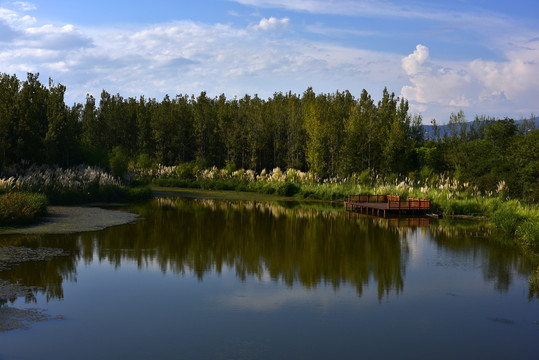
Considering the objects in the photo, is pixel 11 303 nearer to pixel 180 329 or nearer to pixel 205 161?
pixel 180 329

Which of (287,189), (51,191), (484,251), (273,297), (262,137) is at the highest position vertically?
(262,137)

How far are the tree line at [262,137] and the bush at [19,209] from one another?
30.2ft

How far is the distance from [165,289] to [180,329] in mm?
2876

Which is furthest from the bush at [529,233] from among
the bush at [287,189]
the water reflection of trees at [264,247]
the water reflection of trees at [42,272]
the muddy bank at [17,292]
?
the bush at [287,189]

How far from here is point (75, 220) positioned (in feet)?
73.7

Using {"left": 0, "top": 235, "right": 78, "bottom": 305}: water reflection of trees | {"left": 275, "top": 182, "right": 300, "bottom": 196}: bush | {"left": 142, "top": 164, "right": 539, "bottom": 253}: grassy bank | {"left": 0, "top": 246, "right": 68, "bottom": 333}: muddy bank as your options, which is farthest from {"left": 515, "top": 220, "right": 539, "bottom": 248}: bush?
{"left": 275, "top": 182, "right": 300, "bottom": 196}: bush

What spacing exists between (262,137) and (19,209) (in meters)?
31.9

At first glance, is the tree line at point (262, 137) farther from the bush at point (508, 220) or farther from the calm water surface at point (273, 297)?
the calm water surface at point (273, 297)

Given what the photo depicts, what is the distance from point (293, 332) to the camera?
9.87m

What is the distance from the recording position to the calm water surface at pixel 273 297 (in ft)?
30.1

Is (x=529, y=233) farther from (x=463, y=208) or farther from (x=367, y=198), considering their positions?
(x=367, y=198)

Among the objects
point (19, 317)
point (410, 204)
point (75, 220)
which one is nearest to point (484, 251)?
point (410, 204)

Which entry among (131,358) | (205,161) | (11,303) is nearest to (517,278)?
(131,358)

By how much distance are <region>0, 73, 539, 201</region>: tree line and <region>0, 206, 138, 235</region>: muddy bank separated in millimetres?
7290
